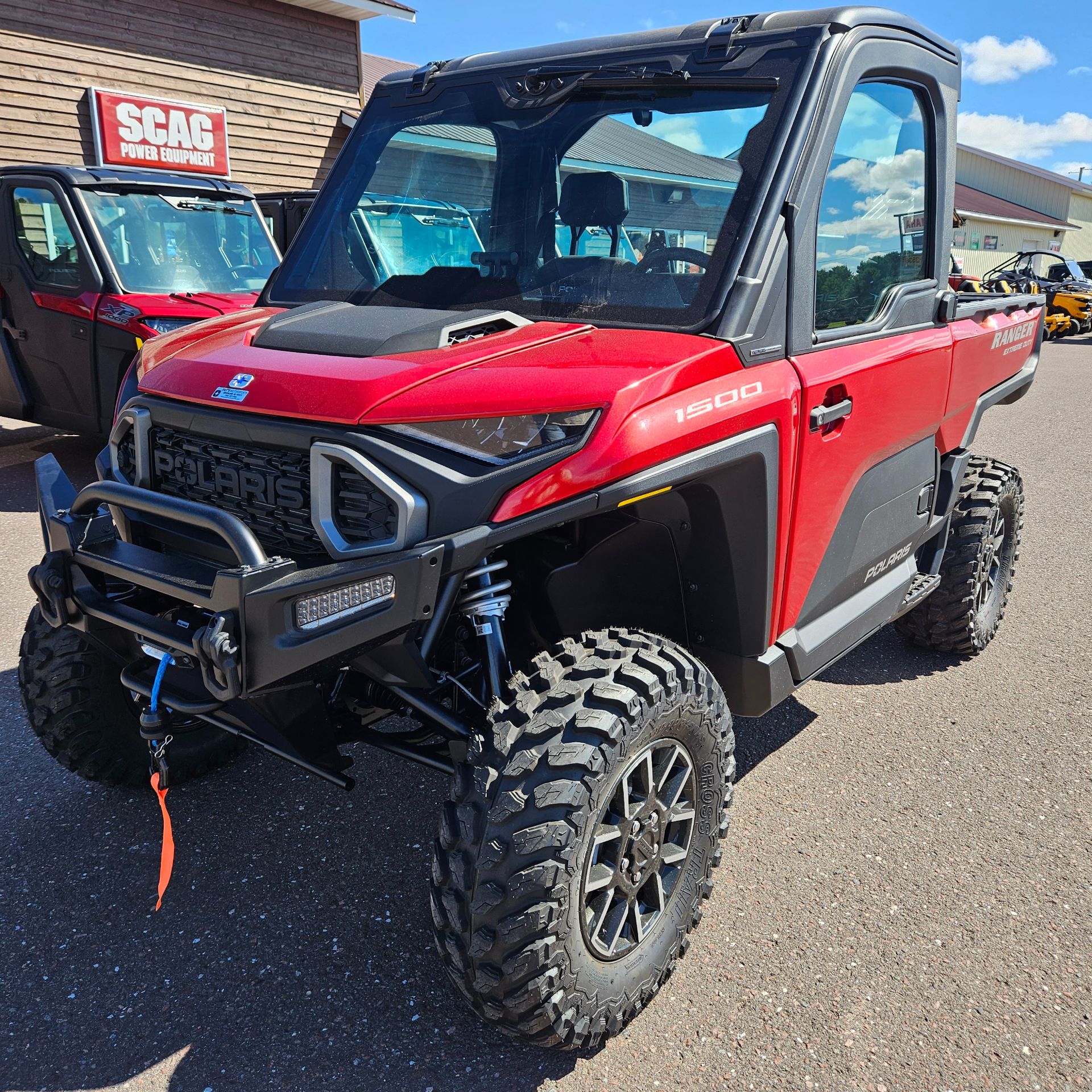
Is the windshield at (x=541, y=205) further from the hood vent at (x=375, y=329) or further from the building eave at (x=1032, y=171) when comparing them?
the building eave at (x=1032, y=171)

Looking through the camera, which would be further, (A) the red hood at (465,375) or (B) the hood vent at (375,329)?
(B) the hood vent at (375,329)

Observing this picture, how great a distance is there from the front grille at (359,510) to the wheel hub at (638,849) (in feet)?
2.54

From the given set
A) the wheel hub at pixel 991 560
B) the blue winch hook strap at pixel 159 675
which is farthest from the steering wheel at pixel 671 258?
the wheel hub at pixel 991 560

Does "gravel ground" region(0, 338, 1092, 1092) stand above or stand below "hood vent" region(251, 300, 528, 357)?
below

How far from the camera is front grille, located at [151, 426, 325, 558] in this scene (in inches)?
86.4

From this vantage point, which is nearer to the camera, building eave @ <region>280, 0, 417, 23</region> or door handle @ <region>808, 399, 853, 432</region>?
door handle @ <region>808, 399, 853, 432</region>

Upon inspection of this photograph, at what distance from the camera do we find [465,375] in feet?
7.16

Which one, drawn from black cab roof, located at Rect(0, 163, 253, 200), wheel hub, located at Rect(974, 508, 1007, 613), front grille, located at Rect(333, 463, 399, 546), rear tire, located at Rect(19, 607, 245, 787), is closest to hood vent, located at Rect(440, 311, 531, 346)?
front grille, located at Rect(333, 463, 399, 546)

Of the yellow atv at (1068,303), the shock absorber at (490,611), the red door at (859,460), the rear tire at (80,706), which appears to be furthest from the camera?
the yellow atv at (1068,303)

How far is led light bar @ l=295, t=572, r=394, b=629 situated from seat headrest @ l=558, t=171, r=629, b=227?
4.67 feet

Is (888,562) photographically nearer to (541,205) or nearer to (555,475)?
(541,205)

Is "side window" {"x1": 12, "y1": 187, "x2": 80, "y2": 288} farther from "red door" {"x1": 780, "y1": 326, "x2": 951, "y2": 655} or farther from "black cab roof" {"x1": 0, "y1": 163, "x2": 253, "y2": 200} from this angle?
"red door" {"x1": 780, "y1": 326, "x2": 951, "y2": 655}

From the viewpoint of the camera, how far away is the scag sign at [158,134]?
38.9 feet

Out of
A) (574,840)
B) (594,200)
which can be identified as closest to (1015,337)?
(594,200)
